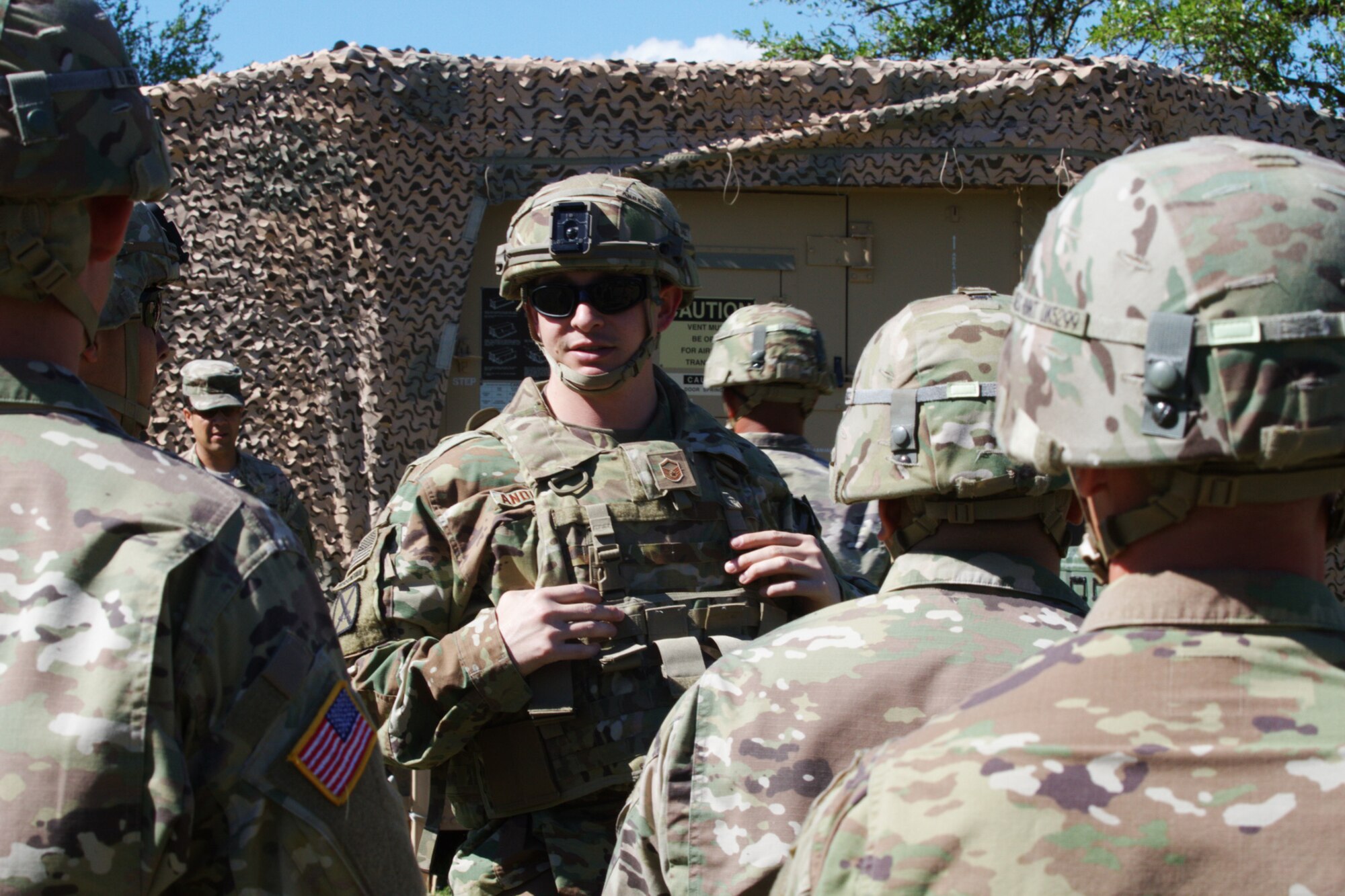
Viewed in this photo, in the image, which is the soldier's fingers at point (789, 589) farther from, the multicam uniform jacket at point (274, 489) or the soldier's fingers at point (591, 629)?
the multicam uniform jacket at point (274, 489)

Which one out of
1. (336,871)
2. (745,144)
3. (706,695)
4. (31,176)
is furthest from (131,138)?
(745,144)

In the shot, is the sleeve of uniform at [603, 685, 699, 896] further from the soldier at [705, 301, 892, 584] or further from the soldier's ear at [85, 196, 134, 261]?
the soldier at [705, 301, 892, 584]

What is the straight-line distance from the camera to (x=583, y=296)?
3184 mm

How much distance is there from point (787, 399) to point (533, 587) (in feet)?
7.40

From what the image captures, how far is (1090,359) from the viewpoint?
4.64 ft

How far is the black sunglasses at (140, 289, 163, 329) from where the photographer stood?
10.1 feet

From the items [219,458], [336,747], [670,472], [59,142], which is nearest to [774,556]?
[670,472]

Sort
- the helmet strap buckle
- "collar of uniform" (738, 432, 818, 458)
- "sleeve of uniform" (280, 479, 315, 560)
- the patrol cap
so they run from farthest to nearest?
1. the patrol cap
2. "sleeve of uniform" (280, 479, 315, 560)
3. "collar of uniform" (738, 432, 818, 458)
4. the helmet strap buckle

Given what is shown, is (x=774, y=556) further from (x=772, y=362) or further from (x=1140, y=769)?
(x=772, y=362)

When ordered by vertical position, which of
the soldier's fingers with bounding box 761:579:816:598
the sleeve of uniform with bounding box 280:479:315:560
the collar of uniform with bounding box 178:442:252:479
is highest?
the soldier's fingers with bounding box 761:579:816:598

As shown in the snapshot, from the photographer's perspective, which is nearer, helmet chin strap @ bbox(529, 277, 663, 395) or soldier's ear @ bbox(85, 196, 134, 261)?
soldier's ear @ bbox(85, 196, 134, 261)

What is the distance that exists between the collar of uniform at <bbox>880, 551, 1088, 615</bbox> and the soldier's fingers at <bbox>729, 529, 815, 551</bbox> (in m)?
0.81

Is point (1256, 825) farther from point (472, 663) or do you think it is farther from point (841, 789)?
point (472, 663)

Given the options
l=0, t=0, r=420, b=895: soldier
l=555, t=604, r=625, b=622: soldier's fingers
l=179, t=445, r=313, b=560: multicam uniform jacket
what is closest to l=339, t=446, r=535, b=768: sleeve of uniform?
l=555, t=604, r=625, b=622: soldier's fingers
